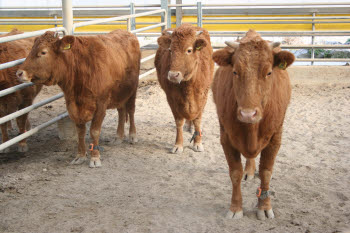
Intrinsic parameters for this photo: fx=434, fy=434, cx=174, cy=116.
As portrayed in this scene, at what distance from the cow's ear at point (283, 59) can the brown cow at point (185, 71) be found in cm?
210

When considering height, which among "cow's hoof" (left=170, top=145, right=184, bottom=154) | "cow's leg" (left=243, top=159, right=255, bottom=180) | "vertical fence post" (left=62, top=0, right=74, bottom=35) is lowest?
"cow's hoof" (left=170, top=145, right=184, bottom=154)

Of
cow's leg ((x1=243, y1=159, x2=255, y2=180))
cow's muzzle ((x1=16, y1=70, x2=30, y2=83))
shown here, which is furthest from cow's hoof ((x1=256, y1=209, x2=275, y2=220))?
cow's muzzle ((x1=16, y1=70, x2=30, y2=83))

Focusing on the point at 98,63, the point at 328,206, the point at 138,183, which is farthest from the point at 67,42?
the point at 328,206

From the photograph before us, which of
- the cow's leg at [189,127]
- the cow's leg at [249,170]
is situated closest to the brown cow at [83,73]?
the cow's leg at [189,127]

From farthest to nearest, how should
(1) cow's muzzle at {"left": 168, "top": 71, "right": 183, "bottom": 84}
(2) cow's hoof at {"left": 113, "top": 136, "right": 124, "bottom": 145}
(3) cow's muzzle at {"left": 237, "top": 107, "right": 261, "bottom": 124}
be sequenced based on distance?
(2) cow's hoof at {"left": 113, "top": 136, "right": 124, "bottom": 145} → (1) cow's muzzle at {"left": 168, "top": 71, "right": 183, "bottom": 84} → (3) cow's muzzle at {"left": 237, "top": 107, "right": 261, "bottom": 124}

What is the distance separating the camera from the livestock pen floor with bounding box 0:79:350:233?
415 cm

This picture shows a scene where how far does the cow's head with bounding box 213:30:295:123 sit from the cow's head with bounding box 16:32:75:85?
252 centimetres

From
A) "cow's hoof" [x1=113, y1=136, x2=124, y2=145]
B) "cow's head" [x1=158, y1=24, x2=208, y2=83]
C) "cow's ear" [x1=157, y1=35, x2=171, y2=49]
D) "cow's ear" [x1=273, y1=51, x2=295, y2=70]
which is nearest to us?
"cow's ear" [x1=273, y1=51, x2=295, y2=70]

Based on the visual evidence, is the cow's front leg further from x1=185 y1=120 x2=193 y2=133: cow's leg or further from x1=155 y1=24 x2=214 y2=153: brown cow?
x1=185 y1=120 x2=193 y2=133: cow's leg

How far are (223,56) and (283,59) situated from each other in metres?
0.51

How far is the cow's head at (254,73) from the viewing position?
352 cm

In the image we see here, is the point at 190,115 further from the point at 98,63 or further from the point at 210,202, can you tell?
the point at 210,202

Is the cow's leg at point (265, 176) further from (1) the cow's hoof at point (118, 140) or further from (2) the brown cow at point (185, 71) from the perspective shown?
(1) the cow's hoof at point (118, 140)

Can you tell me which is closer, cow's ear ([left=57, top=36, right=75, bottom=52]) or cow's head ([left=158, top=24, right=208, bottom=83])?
cow's ear ([left=57, top=36, right=75, bottom=52])
